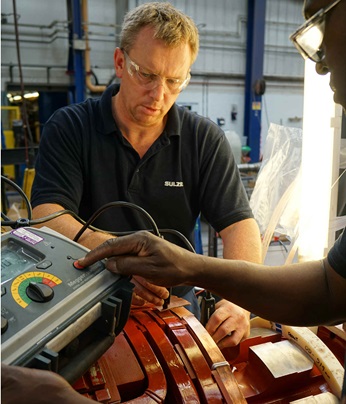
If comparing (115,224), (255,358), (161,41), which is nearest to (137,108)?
(161,41)

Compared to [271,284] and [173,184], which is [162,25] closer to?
[173,184]

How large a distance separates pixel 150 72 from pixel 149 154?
0.82 feet

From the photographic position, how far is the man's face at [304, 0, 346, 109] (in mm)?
717

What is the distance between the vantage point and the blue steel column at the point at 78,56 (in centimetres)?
502

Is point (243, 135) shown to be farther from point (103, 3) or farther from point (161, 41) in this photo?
point (161, 41)

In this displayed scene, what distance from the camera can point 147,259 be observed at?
80 centimetres

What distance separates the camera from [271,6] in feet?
21.2

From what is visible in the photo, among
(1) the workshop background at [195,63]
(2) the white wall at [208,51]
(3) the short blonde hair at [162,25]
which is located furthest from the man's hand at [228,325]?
(2) the white wall at [208,51]

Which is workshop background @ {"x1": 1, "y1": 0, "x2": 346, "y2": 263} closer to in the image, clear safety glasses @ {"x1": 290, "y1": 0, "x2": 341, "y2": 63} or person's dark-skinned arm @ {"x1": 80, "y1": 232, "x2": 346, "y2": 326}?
person's dark-skinned arm @ {"x1": 80, "y1": 232, "x2": 346, "y2": 326}

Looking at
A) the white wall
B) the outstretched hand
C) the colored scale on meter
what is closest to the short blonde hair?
the outstretched hand

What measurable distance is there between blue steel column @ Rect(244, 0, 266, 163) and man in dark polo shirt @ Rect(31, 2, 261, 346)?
191 inches

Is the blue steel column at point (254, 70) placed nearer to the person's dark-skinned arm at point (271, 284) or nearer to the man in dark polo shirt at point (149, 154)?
the man in dark polo shirt at point (149, 154)

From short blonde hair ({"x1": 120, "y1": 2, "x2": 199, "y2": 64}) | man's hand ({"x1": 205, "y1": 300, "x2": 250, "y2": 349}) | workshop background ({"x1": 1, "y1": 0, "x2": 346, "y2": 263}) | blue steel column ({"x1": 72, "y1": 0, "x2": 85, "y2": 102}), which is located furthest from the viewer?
workshop background ({"x1": 1, "y1": 0, "x2": 346, "y2": 263})

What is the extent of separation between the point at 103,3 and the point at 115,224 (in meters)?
5.05
